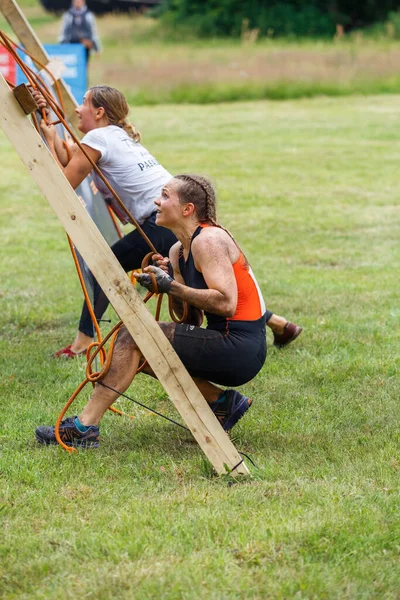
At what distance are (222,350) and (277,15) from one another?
34.8 metres

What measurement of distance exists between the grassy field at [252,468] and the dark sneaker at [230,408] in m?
0.14

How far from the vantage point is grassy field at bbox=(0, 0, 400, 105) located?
851 inches

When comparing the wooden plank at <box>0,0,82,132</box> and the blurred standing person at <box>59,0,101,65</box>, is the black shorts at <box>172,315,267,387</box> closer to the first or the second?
the wooden plank at <box>0,0,82,132</box>

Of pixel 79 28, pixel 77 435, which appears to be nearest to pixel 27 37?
pixel 77 435

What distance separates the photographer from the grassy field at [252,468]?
10.9 ft

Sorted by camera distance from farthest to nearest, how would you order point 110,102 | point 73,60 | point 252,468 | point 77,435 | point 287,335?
point 73,60
point 287,335
point 110,102
point 77,435
point 252,468

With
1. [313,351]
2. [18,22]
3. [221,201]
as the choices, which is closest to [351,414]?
[313,351]

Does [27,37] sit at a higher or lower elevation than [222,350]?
higher

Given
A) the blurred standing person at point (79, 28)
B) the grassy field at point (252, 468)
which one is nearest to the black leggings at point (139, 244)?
the grassy field at point (252, 468)

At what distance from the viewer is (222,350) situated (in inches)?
171

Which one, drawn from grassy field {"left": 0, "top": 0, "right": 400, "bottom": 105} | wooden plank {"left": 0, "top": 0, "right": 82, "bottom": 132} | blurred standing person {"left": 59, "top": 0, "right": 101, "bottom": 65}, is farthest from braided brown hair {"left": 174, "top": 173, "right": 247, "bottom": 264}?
grassy field {"left": 0, "top": 0, "right": 400, "bottom": 105}

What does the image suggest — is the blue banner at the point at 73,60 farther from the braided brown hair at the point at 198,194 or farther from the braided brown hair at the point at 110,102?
the braided brown hair at the point at 198,194

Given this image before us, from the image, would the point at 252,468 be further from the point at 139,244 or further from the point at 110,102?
the point at 110,102

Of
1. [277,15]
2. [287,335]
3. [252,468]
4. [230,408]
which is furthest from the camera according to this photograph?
[277,15]
